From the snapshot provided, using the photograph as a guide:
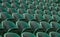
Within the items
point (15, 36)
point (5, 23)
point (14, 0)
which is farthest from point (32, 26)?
point (14, 0)

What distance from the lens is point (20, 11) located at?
5.21 meters

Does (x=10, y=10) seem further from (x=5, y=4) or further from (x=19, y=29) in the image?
(x=19, y=29)

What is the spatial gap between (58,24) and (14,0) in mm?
3064

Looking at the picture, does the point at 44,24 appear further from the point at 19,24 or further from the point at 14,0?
the point at 14,0

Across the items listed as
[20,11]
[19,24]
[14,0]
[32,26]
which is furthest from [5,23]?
[14,0]

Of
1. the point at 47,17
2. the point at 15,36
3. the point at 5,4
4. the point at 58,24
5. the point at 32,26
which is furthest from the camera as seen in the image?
the point at 5,4

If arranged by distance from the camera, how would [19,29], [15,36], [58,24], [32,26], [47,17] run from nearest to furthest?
1. [15,36]
2. [19,29]
3. [32,26]
4. [58,24]
5. [47,17]

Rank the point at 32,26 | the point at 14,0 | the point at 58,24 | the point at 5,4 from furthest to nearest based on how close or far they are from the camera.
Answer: the point at 14,0
the point at 5,4
the point at 58,24
the point at 32,26

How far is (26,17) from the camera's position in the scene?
15.0 ft

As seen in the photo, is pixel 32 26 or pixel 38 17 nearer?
pixel 32 26

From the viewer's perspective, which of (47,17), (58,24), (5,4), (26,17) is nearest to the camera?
(58,24)

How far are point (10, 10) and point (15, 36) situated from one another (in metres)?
2.28

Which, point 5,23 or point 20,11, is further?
point 20,11

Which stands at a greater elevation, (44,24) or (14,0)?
(14,0)
